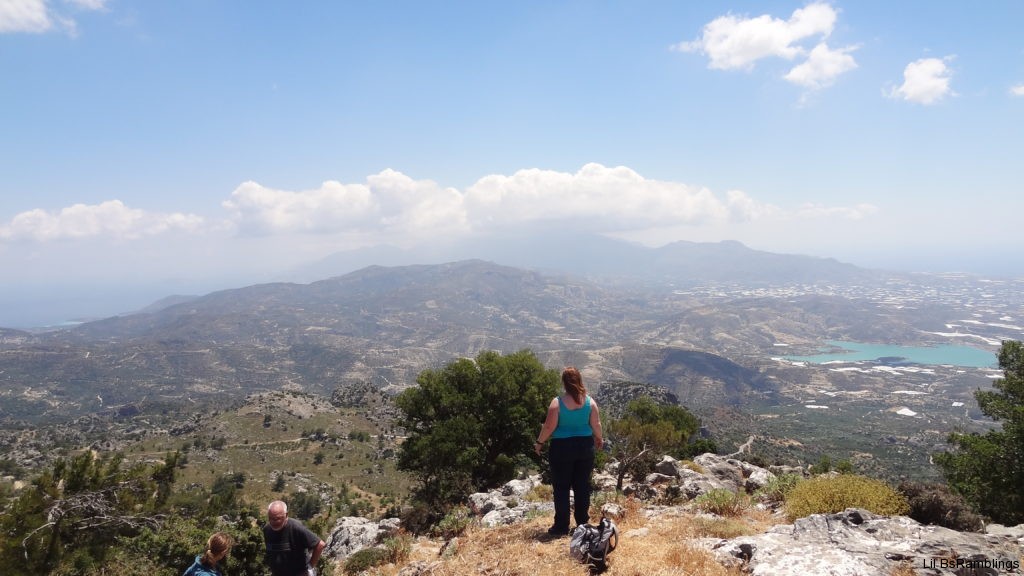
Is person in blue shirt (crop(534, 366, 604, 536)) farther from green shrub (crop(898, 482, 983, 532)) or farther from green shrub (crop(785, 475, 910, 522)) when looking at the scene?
green shrub (crop(898, 482, 983, 532))

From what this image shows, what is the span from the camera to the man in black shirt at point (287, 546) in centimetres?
752

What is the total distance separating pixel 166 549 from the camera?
43.2 feet

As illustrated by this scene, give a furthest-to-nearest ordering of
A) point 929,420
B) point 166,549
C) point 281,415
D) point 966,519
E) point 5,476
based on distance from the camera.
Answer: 1. point 929,420
2. point 281,415
3. point 5,476
4. point 166,549
5. point 966,519

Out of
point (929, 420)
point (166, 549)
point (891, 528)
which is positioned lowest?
point (929, 420)

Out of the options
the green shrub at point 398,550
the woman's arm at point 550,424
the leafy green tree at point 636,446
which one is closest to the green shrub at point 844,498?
the leafy green tree at point 636,446

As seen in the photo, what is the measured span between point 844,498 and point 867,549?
9.57 ft

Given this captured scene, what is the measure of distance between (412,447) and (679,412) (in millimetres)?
41249

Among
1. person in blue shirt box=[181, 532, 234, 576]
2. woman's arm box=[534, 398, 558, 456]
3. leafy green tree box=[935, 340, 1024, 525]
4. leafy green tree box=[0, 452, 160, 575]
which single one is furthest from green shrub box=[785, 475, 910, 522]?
leafy green tree box=[0, 452, 160, 575]

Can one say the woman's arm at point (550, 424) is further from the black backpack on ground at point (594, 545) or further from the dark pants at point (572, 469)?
the black backpack on ground at point (594, 545)

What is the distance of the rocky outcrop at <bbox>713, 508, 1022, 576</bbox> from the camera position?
232 inches

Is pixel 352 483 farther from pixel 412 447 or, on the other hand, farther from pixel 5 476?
pixel 412 447

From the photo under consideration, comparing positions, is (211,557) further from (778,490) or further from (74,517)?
(74,517)

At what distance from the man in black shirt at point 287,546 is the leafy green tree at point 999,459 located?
859 inches

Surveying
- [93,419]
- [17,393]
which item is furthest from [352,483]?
[17,393]
